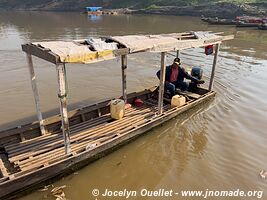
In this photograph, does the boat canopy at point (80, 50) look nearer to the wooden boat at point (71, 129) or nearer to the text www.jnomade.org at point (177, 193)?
the wooden boat at point (71, 129)

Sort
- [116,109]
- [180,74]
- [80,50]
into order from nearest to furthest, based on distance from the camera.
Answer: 1. [80,50]
2. [116,109]
3. [180,74]

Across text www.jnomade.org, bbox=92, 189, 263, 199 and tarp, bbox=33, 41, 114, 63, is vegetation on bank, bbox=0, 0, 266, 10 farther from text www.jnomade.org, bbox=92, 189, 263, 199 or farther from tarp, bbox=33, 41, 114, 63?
tarp, bbox=33, 41, 114, 63

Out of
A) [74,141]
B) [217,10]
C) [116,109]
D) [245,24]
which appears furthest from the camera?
[217,10]

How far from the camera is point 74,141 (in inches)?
306

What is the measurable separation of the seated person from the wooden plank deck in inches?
59.4

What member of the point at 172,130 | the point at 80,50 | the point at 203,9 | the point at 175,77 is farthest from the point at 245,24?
the point at 80,50

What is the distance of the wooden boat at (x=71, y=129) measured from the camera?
19.9ft

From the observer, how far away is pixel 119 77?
14.8m

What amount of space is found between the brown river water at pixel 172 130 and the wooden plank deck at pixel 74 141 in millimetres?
615

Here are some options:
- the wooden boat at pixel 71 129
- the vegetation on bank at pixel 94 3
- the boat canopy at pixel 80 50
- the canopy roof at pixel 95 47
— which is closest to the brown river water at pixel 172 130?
the wooden boat at pixel 71 129

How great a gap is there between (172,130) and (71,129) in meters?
3.52

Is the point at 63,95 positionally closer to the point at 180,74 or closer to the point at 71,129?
the point at 71,129

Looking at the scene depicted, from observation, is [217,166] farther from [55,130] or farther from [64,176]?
[55,130]

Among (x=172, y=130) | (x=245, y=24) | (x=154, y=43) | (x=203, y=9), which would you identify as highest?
(x=154, y=43)
